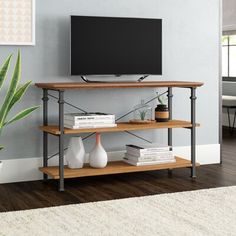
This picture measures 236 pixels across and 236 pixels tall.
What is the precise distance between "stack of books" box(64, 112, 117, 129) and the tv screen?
37cm

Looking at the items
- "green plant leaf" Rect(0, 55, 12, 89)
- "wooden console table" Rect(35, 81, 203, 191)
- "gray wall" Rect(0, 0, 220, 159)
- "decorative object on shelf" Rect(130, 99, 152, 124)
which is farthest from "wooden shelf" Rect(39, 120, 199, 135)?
"green plant leaf" Rect(0, 55, 12, 89)

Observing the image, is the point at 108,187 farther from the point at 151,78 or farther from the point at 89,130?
the point at 151,78

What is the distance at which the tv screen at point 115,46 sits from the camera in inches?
163

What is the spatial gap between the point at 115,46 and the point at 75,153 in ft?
2.85

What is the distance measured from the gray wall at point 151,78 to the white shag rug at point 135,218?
0.98 metres

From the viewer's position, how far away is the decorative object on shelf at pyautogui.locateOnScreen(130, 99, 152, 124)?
4352mm

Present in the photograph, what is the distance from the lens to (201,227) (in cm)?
295

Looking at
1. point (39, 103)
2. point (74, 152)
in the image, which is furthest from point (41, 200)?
point (39, 103)

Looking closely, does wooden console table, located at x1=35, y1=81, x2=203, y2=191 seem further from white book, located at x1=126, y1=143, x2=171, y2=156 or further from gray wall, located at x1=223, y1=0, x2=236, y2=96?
gray wall, located at x1=223, y1=0, x2=236, y2=96

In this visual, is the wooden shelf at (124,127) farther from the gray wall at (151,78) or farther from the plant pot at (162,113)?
Result: the gray wall at (151,78)

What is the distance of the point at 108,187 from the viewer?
399 cm

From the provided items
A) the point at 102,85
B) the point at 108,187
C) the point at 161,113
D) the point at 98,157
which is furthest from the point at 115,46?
the point at 108,187

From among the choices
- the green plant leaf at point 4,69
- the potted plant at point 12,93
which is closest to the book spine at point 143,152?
the potted plant at point 12,93

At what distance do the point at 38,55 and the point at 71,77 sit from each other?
309mm
